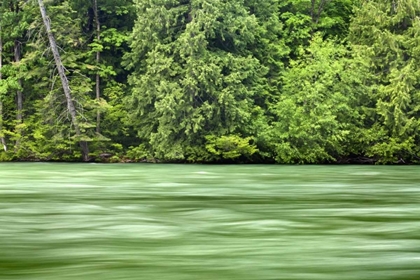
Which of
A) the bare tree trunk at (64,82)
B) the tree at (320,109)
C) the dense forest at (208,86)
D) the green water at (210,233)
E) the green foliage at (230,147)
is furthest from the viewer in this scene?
the bare tree trunk at (64,82)

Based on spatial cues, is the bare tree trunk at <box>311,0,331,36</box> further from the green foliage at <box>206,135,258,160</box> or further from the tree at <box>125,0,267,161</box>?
the green foliage at <box>206,135,258,160</box>

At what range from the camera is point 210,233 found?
1112cm

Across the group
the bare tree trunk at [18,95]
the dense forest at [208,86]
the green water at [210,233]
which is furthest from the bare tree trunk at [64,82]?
the green water at [210,233]

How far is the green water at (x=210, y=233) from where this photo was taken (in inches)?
331

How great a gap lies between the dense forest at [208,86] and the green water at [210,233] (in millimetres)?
20974

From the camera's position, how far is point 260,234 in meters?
11.0

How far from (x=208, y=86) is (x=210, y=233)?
30106mm

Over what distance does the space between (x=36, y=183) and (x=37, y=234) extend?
1118 centimetres

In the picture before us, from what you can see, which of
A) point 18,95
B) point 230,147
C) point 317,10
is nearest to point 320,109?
point 230,147

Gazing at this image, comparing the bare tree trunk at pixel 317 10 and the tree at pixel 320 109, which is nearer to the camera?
the tree at pixel 320 109

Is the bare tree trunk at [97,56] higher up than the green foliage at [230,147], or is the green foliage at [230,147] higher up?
the bare tree trunk at [97,56]

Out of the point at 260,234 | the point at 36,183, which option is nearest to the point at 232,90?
the point at 36,183

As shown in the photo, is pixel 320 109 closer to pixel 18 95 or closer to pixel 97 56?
pixel 97 56

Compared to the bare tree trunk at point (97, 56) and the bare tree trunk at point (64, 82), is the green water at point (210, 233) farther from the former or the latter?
the bare tree trunk at point (97, 56)
